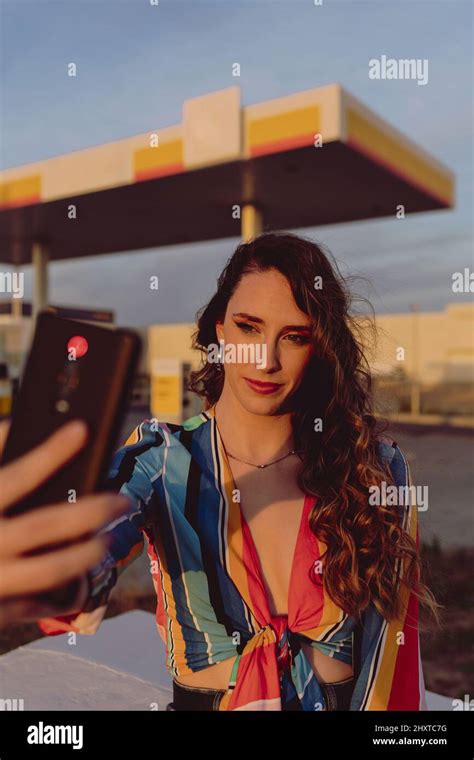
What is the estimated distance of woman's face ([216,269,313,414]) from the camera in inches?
58.1

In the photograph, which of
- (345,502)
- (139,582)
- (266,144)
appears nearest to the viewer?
(345,502)

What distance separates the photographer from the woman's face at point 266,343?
1.48 meters

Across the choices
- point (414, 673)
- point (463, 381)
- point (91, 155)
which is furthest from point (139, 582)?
point (463, 381)

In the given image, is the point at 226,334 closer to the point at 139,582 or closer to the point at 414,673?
the point at 414,673

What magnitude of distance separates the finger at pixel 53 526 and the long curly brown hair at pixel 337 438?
84 cm

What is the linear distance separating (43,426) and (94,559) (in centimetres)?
19

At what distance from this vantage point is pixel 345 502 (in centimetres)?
155

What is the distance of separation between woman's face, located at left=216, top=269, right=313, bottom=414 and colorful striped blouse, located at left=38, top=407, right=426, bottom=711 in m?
0.18

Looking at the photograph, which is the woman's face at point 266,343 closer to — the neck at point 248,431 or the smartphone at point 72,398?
the neck at point 248,431

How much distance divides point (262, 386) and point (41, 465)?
30.9 inches

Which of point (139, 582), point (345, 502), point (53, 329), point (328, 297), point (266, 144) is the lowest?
point (139, 582)

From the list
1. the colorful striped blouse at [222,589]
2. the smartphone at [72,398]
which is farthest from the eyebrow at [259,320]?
the smartphone at [72,398]

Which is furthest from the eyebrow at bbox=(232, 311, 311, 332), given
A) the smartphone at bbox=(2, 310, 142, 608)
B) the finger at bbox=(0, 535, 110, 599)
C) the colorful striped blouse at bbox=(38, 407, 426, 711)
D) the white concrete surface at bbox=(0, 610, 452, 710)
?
the white concrete surface at bbox=(0, 610, 452, 710)

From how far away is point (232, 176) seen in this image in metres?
9.98
